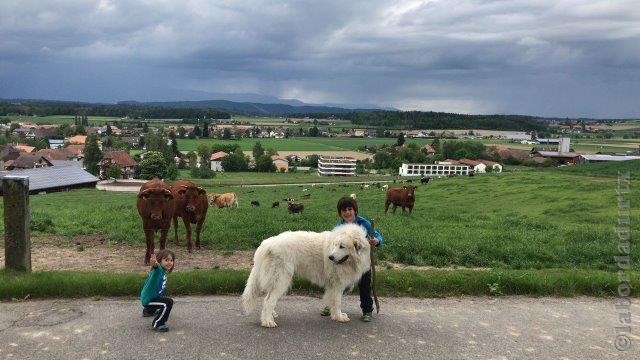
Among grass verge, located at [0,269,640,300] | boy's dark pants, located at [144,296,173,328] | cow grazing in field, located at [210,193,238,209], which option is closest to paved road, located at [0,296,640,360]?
boy's dark pants, located at [144,296,173,328]

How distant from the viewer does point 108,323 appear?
7.80 m

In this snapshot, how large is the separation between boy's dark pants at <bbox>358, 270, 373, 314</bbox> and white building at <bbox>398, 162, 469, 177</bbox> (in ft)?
358

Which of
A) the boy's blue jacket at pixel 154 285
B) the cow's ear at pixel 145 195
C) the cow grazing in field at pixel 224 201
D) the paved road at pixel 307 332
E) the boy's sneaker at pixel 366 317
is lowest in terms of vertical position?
the cow grazing in field at pixel 224 201

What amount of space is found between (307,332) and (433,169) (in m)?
116

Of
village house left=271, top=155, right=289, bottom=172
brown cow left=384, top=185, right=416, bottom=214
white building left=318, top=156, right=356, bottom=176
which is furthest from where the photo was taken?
village house left=271, top=155, right=289, bottom=172

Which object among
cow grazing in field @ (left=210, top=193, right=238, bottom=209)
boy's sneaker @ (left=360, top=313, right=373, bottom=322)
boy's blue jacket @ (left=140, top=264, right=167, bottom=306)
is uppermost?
boy's blue jacket @ (left=140, top=264, right=167, bottom=306)

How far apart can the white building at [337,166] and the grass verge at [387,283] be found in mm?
102668

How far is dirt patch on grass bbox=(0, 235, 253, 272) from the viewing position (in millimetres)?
11430

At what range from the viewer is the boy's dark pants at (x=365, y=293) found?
8.38 m

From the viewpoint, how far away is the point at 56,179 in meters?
70.7

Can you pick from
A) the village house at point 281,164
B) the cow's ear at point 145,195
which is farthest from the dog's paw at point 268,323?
the village house at point 281,164

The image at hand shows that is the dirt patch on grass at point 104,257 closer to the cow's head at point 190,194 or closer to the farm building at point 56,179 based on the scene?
the cow's head at point 190,194

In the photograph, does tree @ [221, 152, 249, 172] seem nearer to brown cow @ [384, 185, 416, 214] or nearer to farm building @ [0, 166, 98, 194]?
farm building @ [0, 166, 98, 194]

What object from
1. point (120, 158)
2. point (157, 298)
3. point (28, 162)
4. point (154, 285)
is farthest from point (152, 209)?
point (28, 162)
